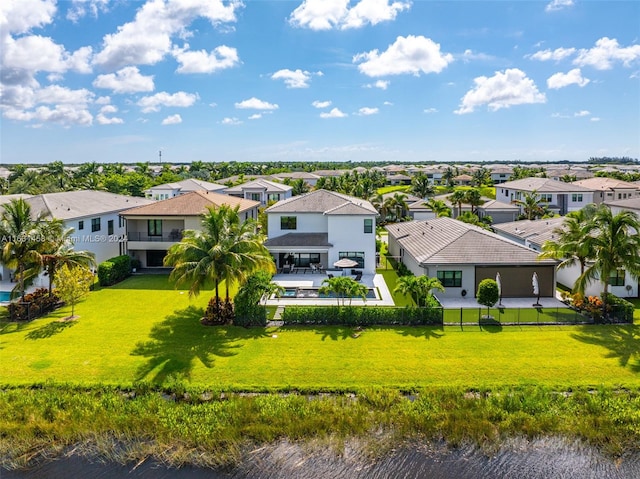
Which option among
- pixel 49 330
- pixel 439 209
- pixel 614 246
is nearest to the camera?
pixel 49 330

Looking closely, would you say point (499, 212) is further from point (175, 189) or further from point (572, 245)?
point (175, 189)

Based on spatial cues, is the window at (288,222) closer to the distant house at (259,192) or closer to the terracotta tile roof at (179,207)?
the terracotta tile roof at (179,207)

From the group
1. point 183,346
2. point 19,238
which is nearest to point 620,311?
point 183,346

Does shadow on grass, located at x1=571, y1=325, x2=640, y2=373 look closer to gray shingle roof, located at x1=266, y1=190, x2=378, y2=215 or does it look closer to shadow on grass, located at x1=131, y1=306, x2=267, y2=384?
shadow on grass, located at x1=131, y1=306, x2=267, y2=384

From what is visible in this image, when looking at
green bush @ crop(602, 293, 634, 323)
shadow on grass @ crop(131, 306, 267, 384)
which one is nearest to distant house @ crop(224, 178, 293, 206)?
shadow on grass @ crop(131, 306, 267, 384)

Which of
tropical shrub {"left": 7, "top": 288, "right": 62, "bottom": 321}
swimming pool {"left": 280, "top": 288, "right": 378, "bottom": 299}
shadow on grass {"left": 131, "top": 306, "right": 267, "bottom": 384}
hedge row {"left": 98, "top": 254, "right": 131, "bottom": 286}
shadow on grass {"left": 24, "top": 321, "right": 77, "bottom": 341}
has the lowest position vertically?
shadow on grass {"left": 131, "top": 306, "right": 267, "bottom": 384}

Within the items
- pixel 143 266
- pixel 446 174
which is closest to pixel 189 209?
pixel 143 266
